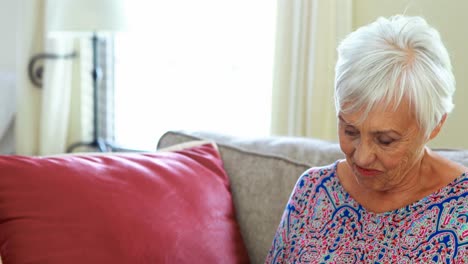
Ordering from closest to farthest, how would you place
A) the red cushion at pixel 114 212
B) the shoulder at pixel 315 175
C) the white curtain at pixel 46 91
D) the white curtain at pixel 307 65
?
the red cushion at pixel 114 212 < the shoulder at pixel 315 175 < the white curtain at pixel 307 65 < the white curtain at pixel 46 91

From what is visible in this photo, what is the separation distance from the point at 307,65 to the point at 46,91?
51.3 inches

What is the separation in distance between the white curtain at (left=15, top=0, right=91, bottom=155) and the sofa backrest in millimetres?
1552

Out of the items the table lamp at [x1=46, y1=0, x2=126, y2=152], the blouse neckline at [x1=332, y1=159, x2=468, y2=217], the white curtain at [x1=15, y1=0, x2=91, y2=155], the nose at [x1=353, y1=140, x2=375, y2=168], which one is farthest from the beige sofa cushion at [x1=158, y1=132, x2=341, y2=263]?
the white curtain at [x1=15, y1=0, x2=91, y2=155]

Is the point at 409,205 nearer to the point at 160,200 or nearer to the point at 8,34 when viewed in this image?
the point at 160,200

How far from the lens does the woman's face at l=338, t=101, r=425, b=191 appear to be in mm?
1494

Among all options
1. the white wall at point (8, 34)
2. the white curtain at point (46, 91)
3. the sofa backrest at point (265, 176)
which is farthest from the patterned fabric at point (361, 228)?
the white wall at point (8, 34)

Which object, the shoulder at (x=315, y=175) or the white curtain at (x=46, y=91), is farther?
the white curtain at (x=46, y=91)

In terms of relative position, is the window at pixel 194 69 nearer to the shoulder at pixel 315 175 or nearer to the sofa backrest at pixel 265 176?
the sofa backrest at pixel 265 176

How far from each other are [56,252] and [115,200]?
194 mm

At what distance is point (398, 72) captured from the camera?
4.92ft

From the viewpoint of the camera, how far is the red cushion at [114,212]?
162cm

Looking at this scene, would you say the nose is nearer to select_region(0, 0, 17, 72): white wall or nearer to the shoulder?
the shoulder

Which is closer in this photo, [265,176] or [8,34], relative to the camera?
[265,176]

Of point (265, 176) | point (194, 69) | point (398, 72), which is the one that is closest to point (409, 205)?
point (398, 72)
